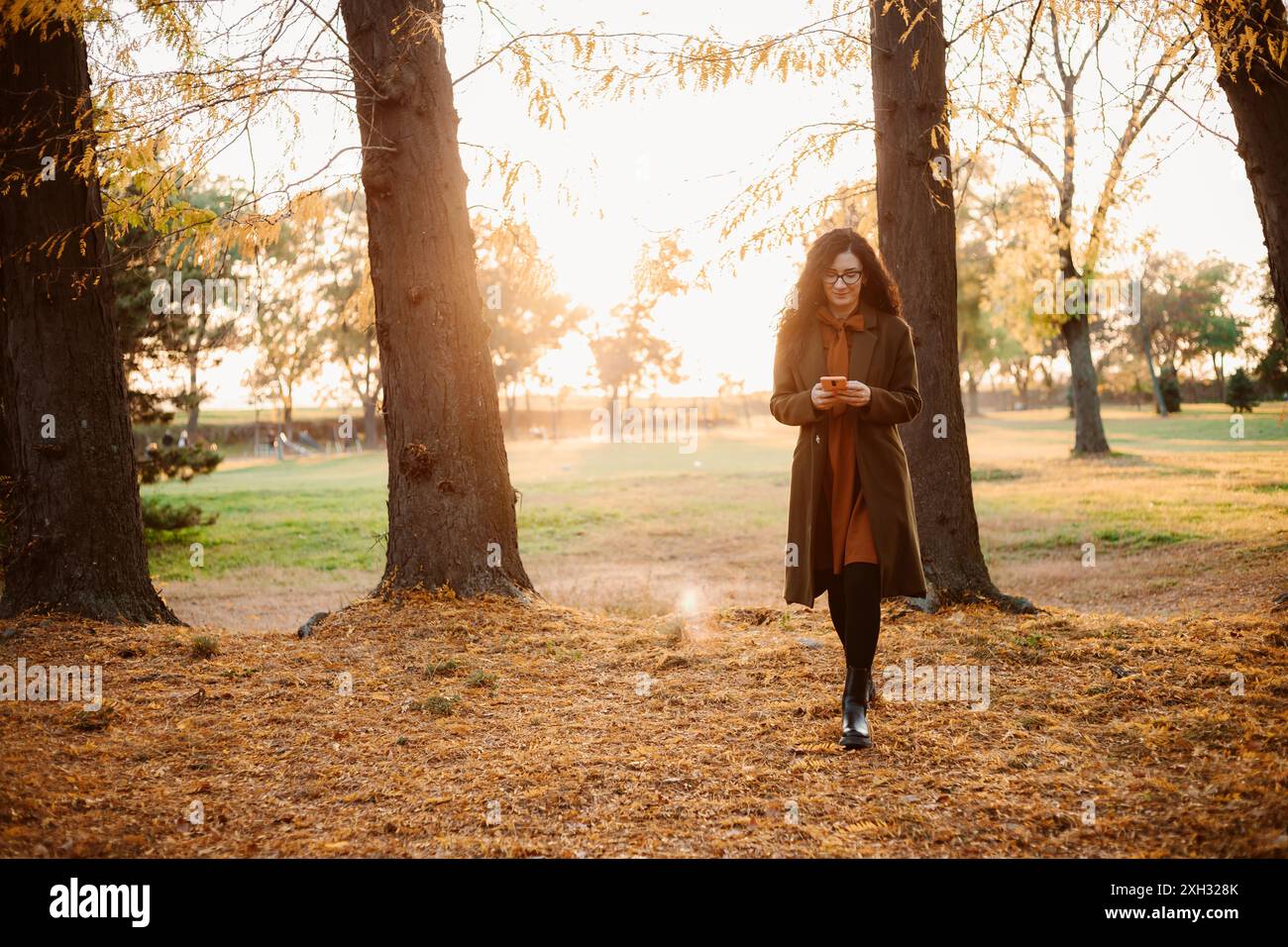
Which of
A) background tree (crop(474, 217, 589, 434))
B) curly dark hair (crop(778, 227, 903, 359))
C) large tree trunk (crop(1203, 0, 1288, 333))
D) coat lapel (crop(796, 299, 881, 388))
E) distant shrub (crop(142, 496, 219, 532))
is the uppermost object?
background tree (crop(474, 217, 589, 434))

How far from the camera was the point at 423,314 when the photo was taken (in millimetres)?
6348

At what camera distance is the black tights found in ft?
13.1

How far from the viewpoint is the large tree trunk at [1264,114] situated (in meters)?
5.20

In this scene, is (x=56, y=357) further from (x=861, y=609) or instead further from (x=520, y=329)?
(x=520, y=329)

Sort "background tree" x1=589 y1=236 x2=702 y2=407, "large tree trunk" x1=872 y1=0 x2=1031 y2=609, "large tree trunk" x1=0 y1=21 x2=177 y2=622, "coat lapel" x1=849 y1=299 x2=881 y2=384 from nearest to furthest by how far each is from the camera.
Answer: "coat lapel" x1=849 y1=299 x2=881 y2=384, "large tree trunk" x1=0 y1=21 x2=177 y2=622, "large tree trunk" x1=872 y1=0 x2=1031 y2=609, "background tree" x1=589 y1=236 x2=702 y2=407

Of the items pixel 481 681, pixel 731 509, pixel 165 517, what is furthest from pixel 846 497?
pixel 731 509

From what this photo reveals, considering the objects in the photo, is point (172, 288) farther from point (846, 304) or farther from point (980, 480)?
point (980, 480)

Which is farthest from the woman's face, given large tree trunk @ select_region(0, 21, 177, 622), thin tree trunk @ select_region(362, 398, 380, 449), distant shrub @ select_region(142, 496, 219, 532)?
thin tree trunk @ select_region(362, 398, 380, 449)

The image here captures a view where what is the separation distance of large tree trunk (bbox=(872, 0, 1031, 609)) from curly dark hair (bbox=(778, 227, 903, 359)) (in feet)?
7.54

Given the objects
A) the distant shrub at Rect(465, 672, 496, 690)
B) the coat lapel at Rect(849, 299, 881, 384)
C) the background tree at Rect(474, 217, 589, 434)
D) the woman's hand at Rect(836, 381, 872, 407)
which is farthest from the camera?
the background tree at Rect(474, 217, 589, 434)

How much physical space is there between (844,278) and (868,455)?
0.84 m

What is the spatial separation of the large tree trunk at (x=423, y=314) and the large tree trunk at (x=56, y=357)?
72.2 inches

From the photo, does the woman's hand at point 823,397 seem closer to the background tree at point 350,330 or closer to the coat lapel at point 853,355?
the coat lapel at point 853,355

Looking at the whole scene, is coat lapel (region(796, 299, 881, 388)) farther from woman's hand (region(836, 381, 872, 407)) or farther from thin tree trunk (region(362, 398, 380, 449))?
thin tree trunk (region(362, 398, 380, 449))
